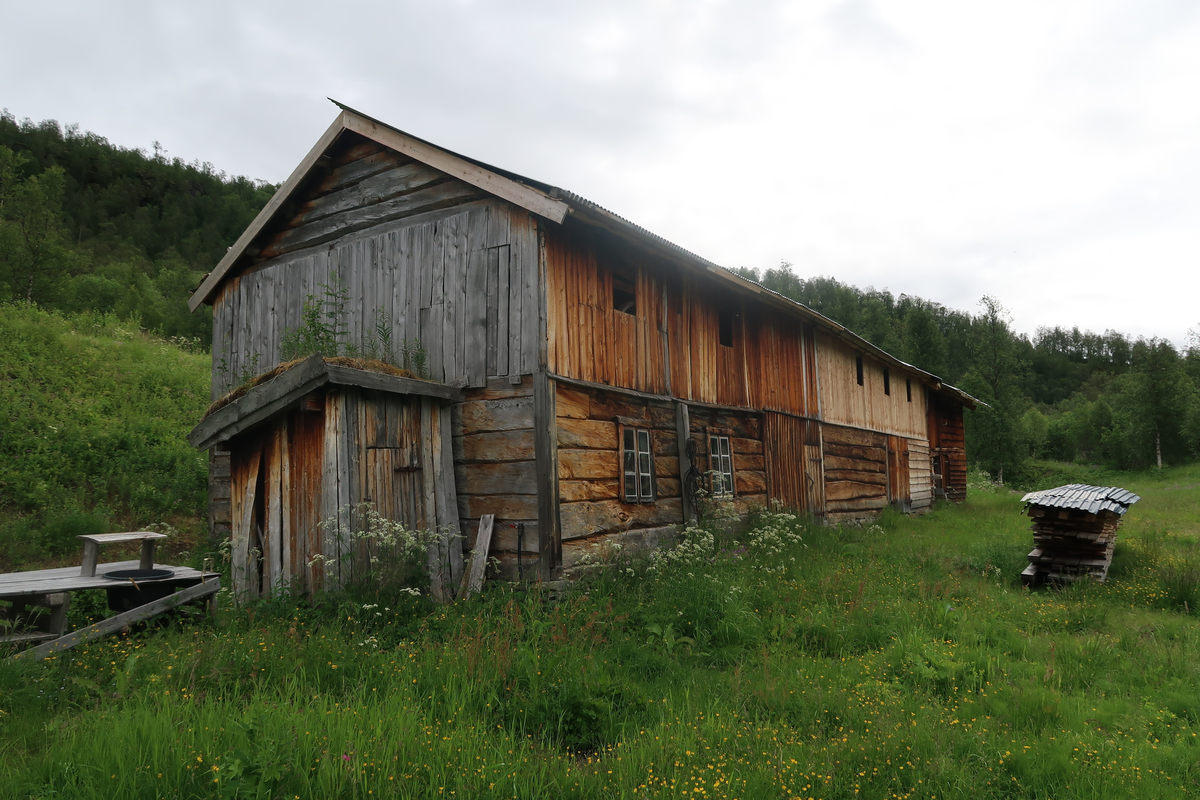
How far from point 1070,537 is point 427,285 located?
9.84 metres

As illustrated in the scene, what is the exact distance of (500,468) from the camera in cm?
765

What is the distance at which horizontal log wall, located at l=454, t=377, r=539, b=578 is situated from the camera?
741 centimetres

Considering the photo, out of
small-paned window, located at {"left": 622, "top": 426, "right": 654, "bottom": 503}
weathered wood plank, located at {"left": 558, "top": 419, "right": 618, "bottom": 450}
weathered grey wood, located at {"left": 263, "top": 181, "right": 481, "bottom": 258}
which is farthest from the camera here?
small-paned window, located at {"left": 622, "top": 426, "right": 654, "bottom": 503}

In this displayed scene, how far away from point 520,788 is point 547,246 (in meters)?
6.07

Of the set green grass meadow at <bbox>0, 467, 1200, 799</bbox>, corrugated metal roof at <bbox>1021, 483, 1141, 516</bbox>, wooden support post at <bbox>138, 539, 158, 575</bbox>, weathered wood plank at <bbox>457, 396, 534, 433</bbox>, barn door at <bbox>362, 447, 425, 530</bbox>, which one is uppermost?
weathered wood plank at <bbox>457, 396, 534, 433</bbox>

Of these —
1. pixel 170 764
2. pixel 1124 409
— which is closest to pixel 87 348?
pixel 170 764

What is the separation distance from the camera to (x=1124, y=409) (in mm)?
45781

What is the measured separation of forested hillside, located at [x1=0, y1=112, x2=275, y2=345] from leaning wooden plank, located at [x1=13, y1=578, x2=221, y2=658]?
21.3 metres

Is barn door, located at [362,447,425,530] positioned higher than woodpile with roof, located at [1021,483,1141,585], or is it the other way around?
barn door, located at [362,447,425,530]

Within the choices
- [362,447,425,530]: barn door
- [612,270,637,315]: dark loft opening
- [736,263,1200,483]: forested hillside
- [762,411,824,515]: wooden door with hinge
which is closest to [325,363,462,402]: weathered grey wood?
[362,447,425,530]: barn door

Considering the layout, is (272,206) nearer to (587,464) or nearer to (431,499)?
(431,499)

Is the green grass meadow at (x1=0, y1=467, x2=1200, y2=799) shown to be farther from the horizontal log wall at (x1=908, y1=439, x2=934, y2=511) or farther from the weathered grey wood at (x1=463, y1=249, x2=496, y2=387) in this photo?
the horizontal log wall at (x1=908, y1=439, x2=934, y2=511)

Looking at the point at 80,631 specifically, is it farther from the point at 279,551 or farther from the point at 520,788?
the point at 520,788

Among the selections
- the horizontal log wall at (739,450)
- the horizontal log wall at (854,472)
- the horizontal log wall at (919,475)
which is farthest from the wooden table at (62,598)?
the horizontal log wall at (919,475)
